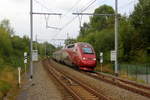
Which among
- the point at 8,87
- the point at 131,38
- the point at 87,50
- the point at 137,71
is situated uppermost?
the point at 131,38

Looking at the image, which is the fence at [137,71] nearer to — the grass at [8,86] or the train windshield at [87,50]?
the train windshield at [87,50]

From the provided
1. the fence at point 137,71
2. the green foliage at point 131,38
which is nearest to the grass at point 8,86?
the fence at point 137,71

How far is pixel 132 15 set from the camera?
50.9m

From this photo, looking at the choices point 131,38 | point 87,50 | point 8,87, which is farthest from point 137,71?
point 131,38

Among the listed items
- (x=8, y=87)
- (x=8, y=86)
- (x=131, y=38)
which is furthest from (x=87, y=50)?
(x=131, y=38)

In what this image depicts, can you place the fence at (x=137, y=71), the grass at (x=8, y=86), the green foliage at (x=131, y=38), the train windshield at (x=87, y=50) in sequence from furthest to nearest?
the green foliage at (x=131, y=38)
the train windshield at (x=87, y=50)
the fence at (x=137, y=71)
the grass at (x=8, y=86)

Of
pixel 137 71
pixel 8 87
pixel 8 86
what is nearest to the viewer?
pixel 8 87

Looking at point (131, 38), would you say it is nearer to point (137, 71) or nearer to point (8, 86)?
point (137, 71)

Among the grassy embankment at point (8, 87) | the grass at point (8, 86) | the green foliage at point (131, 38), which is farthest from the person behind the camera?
the green foliage at point (131, 38)

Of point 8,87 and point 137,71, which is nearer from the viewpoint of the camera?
point 8,87

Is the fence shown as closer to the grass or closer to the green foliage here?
the green foliage

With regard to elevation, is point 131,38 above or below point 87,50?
above

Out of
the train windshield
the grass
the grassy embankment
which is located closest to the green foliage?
the train windshield

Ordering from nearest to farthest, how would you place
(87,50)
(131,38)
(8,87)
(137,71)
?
1. (8,87)
2. (137,71)
3. (87,50)
4. (131,38)
